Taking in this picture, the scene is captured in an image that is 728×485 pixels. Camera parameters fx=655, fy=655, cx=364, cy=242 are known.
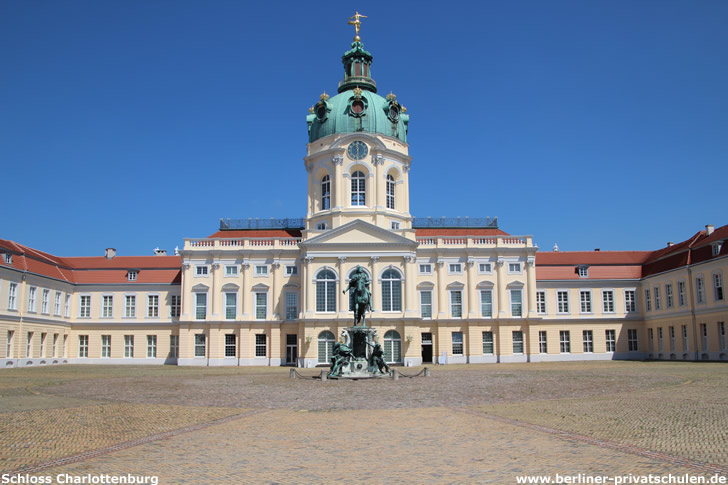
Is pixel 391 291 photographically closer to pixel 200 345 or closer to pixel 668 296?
pixel 200 345

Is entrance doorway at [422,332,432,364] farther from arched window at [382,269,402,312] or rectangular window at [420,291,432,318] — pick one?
arched window at [382,269,402,312]

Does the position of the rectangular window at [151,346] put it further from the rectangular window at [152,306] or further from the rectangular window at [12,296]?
the rectangular window at [12,296]

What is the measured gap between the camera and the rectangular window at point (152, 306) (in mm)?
62844

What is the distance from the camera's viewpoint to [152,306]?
207ft

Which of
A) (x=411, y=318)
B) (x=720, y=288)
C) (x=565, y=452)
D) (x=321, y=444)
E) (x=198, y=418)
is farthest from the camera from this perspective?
(x=411, y=318)

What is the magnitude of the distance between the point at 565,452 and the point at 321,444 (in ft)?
15.5

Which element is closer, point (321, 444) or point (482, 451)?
point (482, 451)

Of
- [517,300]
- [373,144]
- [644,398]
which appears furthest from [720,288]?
[644,398]

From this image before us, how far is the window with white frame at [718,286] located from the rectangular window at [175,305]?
46363mm

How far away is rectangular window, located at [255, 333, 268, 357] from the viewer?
191ft

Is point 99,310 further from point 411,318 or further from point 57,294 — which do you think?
point 411,318

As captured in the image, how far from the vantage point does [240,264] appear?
5891 centimetres

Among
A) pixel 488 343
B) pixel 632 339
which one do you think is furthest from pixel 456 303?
pixel 632 339

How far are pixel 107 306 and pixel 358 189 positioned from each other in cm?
2660
